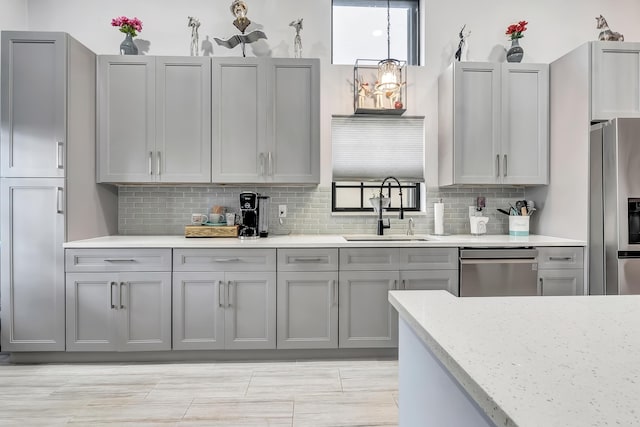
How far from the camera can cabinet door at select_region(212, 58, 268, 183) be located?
302cm

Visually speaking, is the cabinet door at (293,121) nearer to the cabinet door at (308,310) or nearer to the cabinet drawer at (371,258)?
the cabinet drawer at (371,258)

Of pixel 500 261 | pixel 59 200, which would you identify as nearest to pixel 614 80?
pixel 500 261

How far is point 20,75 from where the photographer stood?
8.76ft

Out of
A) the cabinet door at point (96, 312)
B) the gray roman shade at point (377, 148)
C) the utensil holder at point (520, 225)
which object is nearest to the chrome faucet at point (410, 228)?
the gray roman shade at point (377, 148)

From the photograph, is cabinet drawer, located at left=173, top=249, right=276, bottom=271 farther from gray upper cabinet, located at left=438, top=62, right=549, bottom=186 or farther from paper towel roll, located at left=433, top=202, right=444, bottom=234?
gray upper cabinet, located at left=438, top=62, right=549, bottom=186

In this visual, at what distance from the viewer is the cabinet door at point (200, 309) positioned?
2.72 meters

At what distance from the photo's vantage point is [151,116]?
3.01 meters

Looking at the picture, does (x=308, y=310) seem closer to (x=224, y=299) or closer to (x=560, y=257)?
(x=224, y=299)

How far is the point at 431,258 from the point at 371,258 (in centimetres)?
47

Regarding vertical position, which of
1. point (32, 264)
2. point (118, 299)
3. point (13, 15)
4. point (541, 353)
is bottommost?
point (118, 299)

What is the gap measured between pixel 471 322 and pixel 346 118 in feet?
9.34

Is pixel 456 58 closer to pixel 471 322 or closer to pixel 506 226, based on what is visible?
pixel 506 226

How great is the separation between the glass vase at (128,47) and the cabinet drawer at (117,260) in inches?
66.2

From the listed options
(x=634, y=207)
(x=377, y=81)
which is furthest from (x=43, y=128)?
(x=634, y=207)
